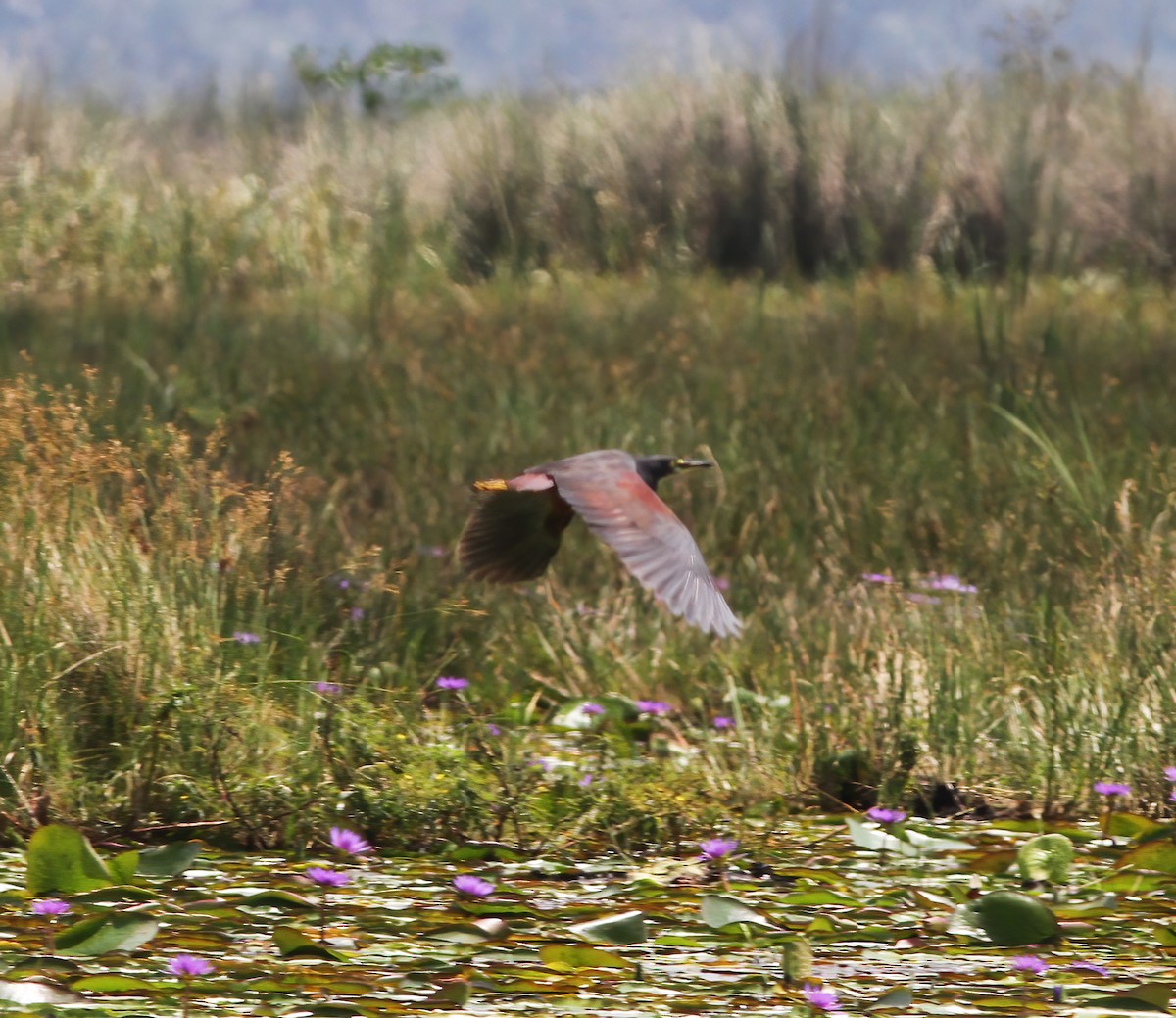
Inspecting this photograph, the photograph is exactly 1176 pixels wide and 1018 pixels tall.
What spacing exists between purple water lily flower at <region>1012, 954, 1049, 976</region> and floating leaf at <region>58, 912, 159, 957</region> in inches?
53.9

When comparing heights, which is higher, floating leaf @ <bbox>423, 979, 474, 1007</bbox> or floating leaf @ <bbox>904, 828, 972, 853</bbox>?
floating leaf @ <bbox>423, 979, 474, 1007</bbox>

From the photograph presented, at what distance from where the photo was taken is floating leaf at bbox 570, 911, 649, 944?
10.0 feet

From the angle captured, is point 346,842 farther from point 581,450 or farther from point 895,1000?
point 581,450

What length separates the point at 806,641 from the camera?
500 cm

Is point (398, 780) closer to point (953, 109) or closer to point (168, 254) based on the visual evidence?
point (168, 254)

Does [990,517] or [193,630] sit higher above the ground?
[193,630]

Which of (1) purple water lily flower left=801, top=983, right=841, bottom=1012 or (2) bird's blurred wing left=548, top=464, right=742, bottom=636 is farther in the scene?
(2) bird's blurred wing left=548, top=464, right=742, bottom=636

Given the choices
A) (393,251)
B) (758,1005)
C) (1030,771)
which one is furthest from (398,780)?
(393,251)

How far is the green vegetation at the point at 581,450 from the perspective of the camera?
3922mm

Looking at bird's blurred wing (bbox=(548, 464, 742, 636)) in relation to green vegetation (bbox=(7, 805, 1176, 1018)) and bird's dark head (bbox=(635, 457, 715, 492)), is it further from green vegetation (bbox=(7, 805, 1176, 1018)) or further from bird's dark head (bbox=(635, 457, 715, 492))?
green vegetation (bbox=(7, 805, 1176, 1018))

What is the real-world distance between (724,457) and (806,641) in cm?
191

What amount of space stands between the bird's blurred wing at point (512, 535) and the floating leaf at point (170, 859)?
99cm

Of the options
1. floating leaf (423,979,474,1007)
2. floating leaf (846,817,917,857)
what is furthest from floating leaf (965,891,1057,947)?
floating leaf (423,979,474,1007)

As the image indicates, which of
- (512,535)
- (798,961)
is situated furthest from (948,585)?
(798,961)
